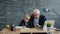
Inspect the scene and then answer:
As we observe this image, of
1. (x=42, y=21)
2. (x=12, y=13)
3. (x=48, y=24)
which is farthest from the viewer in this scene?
(x=12, y=13)

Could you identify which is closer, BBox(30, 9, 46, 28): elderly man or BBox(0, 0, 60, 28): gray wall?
BBox(30, 9, 46, 28): elderly man

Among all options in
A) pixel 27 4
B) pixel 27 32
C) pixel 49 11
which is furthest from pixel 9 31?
pixel 49 11

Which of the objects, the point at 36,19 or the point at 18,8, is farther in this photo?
the point at 18,8

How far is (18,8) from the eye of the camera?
476 centimetres

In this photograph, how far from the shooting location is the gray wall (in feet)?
15.5

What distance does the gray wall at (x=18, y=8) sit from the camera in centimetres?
474

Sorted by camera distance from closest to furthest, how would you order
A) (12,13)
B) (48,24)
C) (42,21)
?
(48,24), (42,21), (12,13)

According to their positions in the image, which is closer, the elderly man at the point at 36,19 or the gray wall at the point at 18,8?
the elderly man at the point at 36,19

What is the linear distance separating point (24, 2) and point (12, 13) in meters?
0.50

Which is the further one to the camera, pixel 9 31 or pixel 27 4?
pixel 27 4

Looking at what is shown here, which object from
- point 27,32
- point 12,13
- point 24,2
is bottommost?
point 27,32

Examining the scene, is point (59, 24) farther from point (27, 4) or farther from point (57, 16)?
point (27, 4)

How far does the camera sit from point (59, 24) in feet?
15.8

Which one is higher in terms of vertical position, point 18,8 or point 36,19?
point 18,8
